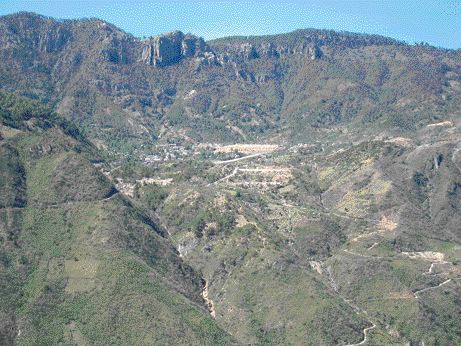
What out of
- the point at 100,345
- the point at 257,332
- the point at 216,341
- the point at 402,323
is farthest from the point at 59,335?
the point at 402,323

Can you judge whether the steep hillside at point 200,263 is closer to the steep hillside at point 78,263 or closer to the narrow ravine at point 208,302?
the steep hillside at point 78,263

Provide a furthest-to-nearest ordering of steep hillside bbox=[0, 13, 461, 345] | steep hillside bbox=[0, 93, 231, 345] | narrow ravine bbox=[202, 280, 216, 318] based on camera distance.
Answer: narrow ravine bbox=[202, 280, 216, 318]
steep hillside bbox=[0, 13, 461, 345]
steep hillside bbox=[0, 93, 231, 345]

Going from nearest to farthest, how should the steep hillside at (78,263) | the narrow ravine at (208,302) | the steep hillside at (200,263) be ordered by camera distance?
the steep hillside at (78,263)
the steep hillside at (200,263)
the narrow ravine at (208,302)

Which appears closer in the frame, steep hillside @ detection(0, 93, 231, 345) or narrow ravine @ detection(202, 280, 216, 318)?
steep hillside @ detection(0, 93, 231, 345)

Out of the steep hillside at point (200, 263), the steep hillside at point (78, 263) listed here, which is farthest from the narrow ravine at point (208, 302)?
the steep hillside at point (78, 263)

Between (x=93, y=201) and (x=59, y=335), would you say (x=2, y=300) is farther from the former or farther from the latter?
(x=93, y=201)

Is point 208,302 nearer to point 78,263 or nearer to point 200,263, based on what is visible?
point 200,263

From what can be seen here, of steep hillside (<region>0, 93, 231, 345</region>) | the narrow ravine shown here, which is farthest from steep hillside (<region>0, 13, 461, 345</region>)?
the narrow ravine

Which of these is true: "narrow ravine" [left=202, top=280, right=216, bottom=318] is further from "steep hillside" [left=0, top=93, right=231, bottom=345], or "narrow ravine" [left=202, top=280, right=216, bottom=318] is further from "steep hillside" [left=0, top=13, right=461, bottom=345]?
"steep hillside" [left=0, top=93, right=231, bottom=345]
